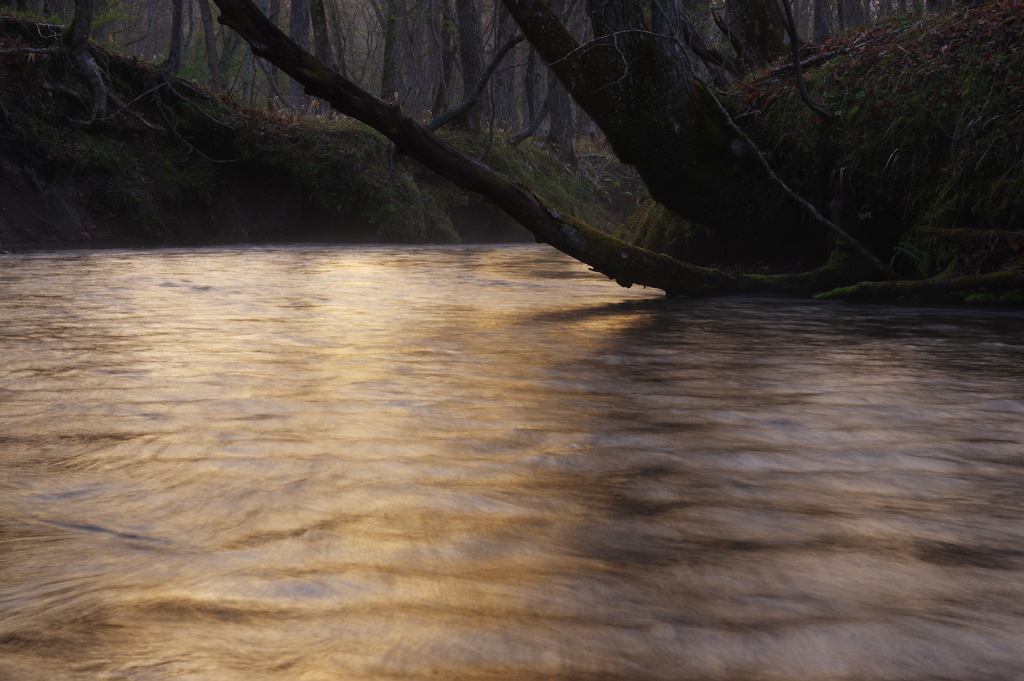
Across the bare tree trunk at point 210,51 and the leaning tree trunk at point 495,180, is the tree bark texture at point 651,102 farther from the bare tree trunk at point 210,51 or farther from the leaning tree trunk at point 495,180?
the bare tree trunk at point 210,51

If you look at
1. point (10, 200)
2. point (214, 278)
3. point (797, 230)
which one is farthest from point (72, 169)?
point (797, 230)

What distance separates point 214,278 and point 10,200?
536cm

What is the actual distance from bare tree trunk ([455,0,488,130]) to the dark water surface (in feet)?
46.3

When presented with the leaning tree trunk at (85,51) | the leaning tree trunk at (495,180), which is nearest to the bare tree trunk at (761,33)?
the leaning tree trunk at (495,180)

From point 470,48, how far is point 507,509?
17123 mm

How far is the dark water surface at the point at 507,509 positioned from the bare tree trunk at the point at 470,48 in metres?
14.1

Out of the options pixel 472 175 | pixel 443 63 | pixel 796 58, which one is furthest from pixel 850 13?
pixel 472 175

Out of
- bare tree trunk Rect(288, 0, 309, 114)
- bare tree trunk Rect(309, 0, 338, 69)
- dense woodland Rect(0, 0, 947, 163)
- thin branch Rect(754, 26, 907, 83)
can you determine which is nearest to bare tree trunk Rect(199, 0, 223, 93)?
dense woodland Rect(0, 0, 947, 163)

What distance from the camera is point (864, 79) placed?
7.53m

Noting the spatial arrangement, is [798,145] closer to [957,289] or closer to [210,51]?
[957,289]

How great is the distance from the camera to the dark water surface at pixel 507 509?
1.49 meters

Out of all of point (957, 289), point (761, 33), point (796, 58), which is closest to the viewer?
point (957, 289)

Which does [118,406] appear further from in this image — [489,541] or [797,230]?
[797,230]

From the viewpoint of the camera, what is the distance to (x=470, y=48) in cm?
1797
